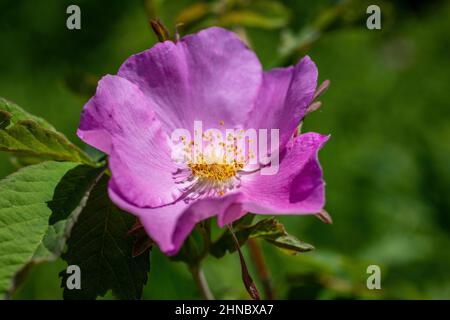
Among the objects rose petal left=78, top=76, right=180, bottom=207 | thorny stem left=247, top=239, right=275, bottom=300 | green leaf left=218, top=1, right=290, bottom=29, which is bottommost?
thorny stem left=247, top=239, right=275, bottom=300

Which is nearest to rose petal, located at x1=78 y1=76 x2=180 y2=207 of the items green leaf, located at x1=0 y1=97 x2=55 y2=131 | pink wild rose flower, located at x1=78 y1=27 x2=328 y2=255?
pink wild rose flower, located at x1=78 y1=27 x2=328 y2=255

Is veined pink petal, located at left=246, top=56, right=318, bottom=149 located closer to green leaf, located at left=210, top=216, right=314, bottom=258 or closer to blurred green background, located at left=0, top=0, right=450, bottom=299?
green leaf, located at left=210, top=216, right=314, bottom=258

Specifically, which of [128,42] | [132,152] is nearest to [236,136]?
[132,152]

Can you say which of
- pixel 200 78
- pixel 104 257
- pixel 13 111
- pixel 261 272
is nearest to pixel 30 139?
pixel 13 111

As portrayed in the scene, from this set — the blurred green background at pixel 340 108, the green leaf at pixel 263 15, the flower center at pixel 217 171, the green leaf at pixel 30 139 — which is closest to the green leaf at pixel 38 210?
the green leaf at pixel 30 139

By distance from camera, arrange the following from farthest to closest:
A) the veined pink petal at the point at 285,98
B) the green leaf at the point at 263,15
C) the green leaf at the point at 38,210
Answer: the green leaf at the point at 263,15 < the veined pink petal at the point at 285,98 < the green leaf at the point at 38,210

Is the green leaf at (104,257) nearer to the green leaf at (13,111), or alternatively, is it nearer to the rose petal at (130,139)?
the rose petal at (130,139)

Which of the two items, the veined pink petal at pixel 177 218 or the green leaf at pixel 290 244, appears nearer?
the veined pink petal at pixel 177 218
